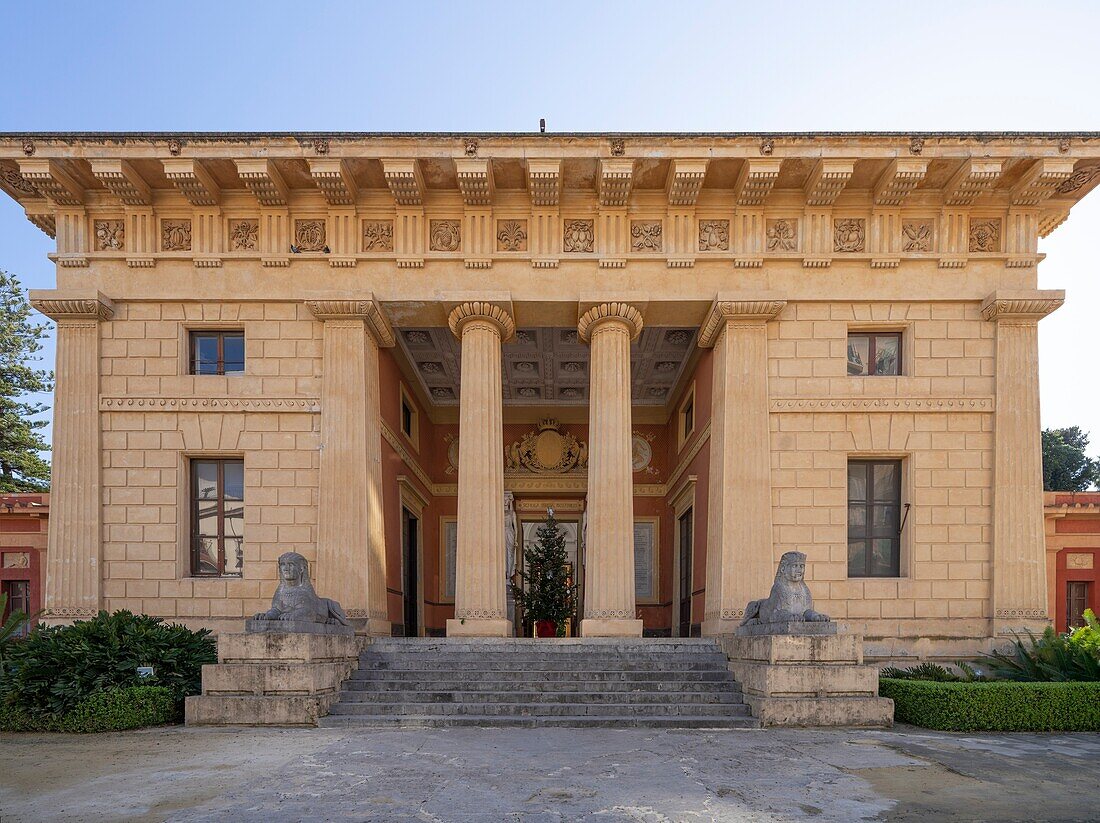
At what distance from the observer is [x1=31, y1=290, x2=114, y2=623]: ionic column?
1566 centimetres

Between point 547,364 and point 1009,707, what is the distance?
14595 millimetres

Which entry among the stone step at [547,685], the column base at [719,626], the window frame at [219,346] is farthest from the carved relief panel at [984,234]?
the window frame at [219,346]

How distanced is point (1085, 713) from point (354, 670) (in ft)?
35.9

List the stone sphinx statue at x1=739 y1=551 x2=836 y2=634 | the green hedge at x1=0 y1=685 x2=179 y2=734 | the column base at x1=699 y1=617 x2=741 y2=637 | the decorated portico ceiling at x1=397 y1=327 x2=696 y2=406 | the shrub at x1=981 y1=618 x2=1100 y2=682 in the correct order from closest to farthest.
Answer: the green hedge at x1=0 y1=685 x2=179 y2=734 → the stone sphinx statue at x1=739 y1=551 x2=836 y2=634 → the shrub at x1=981 y1=618 x2=1100 y2=682 → the column base at x1=699 y1=617 x2=741 y2=637 → the decorated portico ceiling at x1=397 y1=327 x2=696 y2=406

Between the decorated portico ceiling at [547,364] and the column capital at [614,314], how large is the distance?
3146 mm

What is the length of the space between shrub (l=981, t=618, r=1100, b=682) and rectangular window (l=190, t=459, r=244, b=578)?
14.2 meters

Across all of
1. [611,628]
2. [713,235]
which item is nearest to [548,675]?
[611,628]

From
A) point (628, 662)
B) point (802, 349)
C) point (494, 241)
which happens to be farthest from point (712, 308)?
point (628, 662)

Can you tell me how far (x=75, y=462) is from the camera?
1595 centimetres

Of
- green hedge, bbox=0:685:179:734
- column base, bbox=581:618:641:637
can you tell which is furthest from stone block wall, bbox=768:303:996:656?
green hedge, bbox=0:685:179:734

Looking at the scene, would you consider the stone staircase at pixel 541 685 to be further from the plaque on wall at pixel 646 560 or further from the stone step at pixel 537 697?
the plaque on wall at pixel 646 560

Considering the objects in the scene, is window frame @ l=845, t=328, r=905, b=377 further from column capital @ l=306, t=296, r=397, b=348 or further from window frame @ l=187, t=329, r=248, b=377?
window frame @ l=187, t=329, r=248, b=377

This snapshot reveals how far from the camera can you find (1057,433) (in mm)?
52219

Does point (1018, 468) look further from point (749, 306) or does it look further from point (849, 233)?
point (749, 306)
